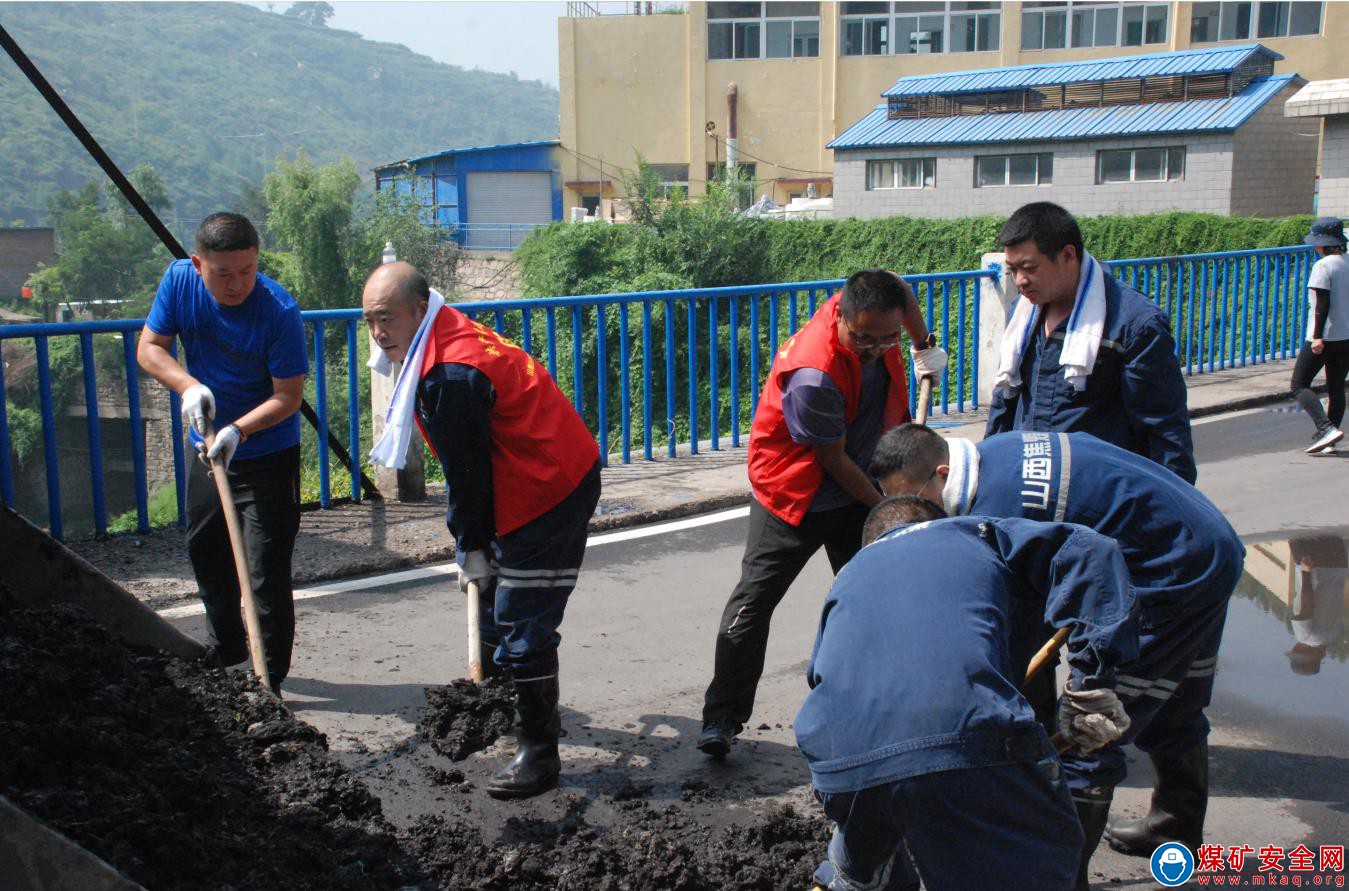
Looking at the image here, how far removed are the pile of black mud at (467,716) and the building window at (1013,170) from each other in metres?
39.0

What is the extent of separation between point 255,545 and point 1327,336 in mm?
8395

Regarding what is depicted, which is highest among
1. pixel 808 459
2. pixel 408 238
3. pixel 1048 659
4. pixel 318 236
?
pixel 318 236

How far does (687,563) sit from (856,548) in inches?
93.9

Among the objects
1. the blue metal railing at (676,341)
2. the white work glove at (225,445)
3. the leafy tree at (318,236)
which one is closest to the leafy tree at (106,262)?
the leafy tree at (318,236)

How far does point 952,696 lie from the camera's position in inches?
92.8

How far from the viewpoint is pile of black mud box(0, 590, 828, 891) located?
115 inches

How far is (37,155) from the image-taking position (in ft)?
352

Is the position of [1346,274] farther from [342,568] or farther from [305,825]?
[305,825]

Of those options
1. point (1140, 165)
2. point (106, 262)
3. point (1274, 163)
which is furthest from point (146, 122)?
point (1274, 163)

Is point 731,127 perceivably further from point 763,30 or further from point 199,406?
point 199,406

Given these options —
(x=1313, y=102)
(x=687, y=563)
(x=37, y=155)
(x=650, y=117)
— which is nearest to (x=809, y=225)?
(x=650, y=117)

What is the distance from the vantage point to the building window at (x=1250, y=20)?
48906mm

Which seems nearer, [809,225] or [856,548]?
[856,548]

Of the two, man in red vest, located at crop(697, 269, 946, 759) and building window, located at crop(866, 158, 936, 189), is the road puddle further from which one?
building window, located at crop(866, 158, 936, 189)
